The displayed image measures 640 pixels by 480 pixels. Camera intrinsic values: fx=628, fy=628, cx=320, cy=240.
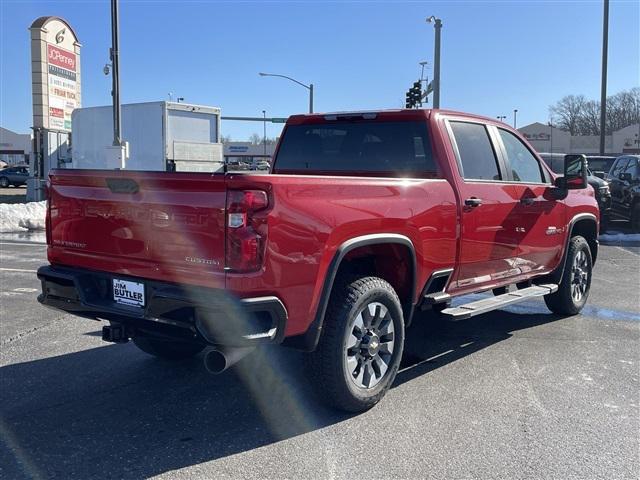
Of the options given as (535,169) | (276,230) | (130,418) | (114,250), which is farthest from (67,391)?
(535,169)

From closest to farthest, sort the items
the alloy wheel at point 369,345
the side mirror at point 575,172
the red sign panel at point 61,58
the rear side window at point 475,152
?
the alloy wheel at point 369,345
the rear side window at point 475,152
the side mirror at point 575,172
the red sign panel at point 61,58

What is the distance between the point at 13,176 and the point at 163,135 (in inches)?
979

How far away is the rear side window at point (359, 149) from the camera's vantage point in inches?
203

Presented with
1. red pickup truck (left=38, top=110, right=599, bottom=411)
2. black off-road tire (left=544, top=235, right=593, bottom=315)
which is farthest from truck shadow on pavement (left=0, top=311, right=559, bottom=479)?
black off-road tire (left=544, top=235, right=593, bottom=315)

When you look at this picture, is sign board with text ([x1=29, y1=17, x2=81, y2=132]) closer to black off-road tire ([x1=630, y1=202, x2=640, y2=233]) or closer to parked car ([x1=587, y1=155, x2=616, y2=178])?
parked car ([x1=587, y1=155, x2=616, y2=178])

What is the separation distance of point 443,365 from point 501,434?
139 cm

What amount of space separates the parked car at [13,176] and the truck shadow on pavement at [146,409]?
3862 centimetres

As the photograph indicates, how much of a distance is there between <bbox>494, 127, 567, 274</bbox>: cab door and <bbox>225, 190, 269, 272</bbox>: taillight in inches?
117

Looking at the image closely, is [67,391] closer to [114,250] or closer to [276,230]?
[114,250]

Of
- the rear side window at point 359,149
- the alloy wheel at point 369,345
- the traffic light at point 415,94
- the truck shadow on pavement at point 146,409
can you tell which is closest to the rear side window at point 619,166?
the traffic light at point 415,94

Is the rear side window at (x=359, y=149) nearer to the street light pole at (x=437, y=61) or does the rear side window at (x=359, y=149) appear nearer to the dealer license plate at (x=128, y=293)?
the dealer license plate at (x=128, y=293)

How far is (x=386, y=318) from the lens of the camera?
444cm

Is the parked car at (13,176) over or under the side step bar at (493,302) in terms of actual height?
over

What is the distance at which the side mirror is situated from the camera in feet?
20.7
